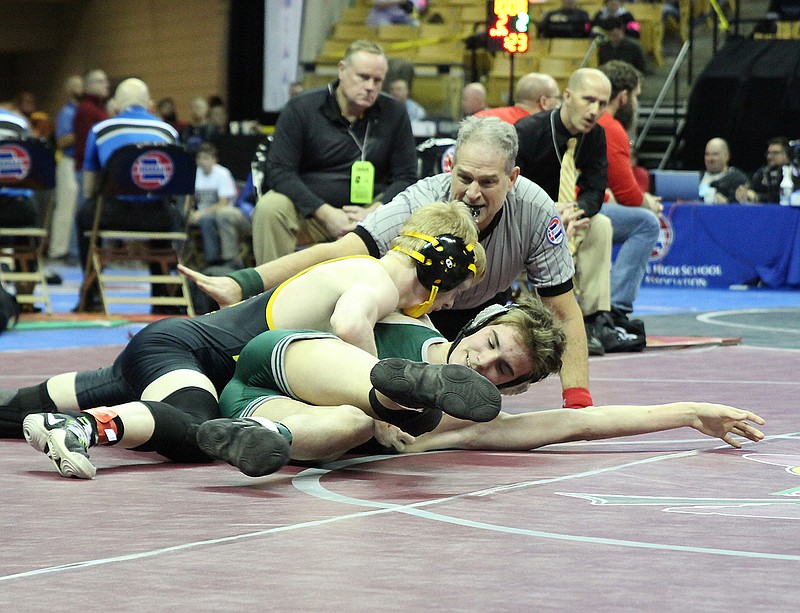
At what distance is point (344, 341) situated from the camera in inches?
157

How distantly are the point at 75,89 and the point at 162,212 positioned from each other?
647cm

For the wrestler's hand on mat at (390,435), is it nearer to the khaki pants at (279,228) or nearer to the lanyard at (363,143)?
the khaki pants at (279,228)

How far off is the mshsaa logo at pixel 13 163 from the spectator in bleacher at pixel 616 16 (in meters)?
9.49

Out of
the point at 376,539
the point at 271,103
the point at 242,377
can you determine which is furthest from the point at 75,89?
the point at 376,539

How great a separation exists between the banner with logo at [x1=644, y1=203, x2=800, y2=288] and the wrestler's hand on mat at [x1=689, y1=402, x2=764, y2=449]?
915 centimetres

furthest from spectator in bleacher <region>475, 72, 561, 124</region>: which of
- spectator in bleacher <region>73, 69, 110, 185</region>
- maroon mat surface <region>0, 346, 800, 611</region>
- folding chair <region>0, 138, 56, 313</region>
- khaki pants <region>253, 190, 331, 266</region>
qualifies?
spectator in bleacher <region>73, 69, 110, 185</region>

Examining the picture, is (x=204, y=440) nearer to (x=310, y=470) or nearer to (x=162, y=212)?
(x=310, y=470)

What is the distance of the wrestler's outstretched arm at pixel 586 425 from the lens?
4184 mm

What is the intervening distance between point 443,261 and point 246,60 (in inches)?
651

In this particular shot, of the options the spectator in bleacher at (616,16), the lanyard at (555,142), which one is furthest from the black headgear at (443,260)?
the spectator in bleacher at (616,16)

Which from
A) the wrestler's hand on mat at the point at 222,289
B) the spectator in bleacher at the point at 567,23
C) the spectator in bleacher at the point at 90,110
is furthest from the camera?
the spectator in bleacher at the point at 567,23

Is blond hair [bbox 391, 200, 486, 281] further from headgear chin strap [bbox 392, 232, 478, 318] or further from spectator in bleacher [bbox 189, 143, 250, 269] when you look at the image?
spectator in bleacher [bbox 189, 143, 250, 269]

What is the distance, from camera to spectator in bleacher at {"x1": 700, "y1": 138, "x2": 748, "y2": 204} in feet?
45.6

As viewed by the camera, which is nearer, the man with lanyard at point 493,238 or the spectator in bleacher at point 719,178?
the man with lanyard at point 493,238
